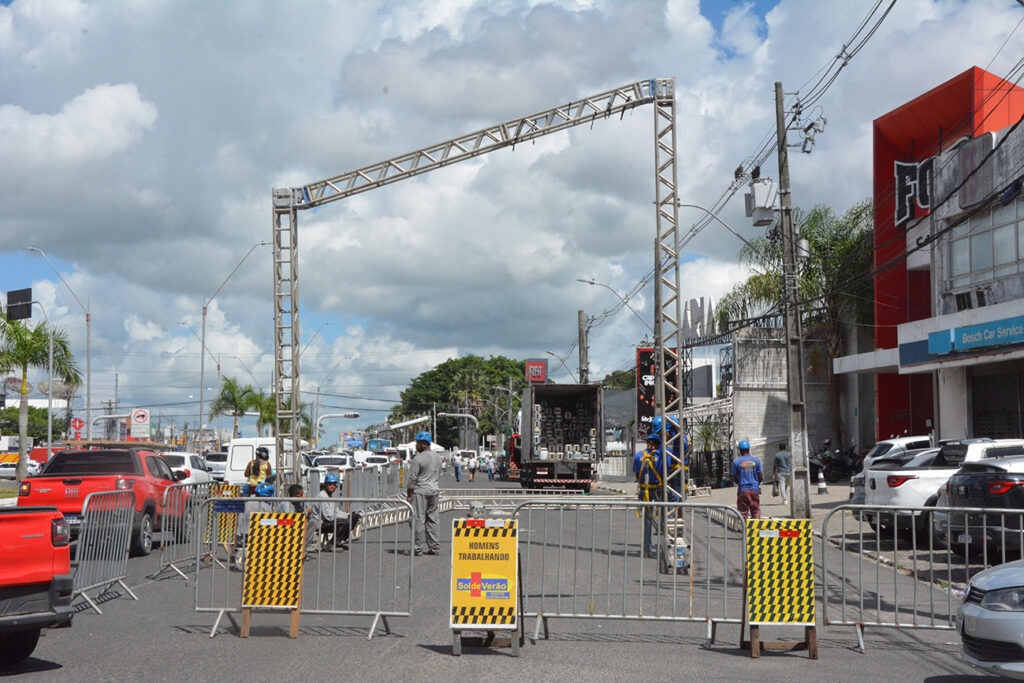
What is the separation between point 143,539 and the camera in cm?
1611

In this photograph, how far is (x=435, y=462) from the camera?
15.5 meters

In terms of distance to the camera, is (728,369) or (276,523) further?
(728,369)

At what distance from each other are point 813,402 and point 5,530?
4079 cm

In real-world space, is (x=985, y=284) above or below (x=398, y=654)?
above

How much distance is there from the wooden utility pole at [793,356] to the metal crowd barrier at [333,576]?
27.5ft

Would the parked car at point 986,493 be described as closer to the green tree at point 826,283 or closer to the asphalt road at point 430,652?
the asphalt road at point 430,652

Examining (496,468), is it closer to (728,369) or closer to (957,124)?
(728,369)

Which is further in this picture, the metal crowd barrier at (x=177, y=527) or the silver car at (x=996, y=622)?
the metal crowd barrier at (x=177, y=527)

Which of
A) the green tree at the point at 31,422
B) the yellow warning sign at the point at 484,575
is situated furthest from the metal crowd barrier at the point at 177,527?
the green tree at the point at 31,422

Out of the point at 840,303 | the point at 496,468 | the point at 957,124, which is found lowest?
the point at 496,468

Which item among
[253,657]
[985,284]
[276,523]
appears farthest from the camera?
[985,284]

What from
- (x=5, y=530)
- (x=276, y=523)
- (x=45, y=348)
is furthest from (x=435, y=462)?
(x=45, y=348)

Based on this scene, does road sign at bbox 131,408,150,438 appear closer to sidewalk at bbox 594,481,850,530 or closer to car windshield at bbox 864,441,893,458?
sidewalk at bbox 594,481,850,530

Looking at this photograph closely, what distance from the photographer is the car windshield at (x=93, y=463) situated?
16906 mm
